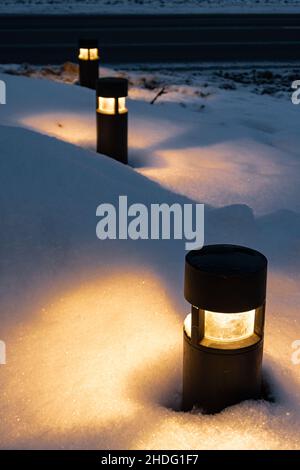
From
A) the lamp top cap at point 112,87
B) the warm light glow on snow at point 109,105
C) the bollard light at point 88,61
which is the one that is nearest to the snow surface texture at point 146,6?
the bollard light at point 88,61

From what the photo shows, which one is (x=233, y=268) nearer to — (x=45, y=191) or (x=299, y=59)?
(x=45, y=191)

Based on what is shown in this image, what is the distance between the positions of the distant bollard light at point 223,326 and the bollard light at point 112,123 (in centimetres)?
379

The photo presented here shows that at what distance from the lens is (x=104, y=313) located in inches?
113

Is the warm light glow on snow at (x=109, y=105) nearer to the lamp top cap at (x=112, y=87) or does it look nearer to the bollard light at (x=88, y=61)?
the lamp top cap at (x=112, y=87)

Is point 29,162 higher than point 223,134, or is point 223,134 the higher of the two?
point 29,162

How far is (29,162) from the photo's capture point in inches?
145

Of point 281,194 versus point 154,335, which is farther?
point 281,194

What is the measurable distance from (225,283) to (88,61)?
7.70m

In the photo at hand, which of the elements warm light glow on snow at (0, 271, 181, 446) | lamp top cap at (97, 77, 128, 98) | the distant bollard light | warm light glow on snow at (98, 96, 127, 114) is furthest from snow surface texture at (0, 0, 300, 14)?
the distant bollard light

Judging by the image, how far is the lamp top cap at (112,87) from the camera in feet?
18.2

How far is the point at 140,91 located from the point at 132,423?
7.72 meters

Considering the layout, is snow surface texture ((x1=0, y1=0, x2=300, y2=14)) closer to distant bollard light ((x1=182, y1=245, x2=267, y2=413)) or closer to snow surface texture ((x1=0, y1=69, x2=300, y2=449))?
snow surface texture ((x1=0, y1=69, x2=300, y2=449))

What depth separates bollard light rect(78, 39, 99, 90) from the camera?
8.94m
